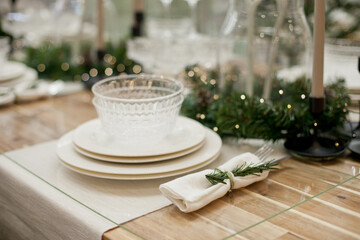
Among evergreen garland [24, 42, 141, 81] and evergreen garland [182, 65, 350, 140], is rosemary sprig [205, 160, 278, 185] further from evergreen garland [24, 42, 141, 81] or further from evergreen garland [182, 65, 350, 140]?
evergreen garland [24, 42, 141, 81]

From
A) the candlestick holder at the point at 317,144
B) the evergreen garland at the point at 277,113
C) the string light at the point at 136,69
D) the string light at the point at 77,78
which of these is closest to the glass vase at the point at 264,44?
the evergreen garland at the point at 277,113

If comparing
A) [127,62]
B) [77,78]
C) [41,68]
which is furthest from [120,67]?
[41,68]

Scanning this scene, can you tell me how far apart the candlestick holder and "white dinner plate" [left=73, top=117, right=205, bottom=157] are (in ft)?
0.61

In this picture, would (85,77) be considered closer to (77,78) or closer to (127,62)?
(77,78)

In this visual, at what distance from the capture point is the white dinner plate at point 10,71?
54.0 inches

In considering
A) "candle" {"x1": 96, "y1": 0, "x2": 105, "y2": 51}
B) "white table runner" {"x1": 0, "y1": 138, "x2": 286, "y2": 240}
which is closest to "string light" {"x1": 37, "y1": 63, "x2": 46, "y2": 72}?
"candle" {"x1": 96, "y1": 0, "x2": 105, "y2": 51}

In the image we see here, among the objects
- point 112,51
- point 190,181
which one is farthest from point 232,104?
point 112,51

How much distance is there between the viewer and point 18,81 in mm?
1403

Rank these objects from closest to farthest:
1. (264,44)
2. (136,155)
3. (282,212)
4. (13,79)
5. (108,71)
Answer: (282,212), (136,155), (264,44), (13,79), (108,71)

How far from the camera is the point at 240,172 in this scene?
2.46ft

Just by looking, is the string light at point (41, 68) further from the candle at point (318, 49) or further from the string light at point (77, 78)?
the candle at point (318, 49)

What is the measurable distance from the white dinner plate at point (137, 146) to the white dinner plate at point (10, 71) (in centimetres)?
54

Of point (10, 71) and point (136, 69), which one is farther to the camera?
point (136, 69)

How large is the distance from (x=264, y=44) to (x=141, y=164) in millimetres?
420
